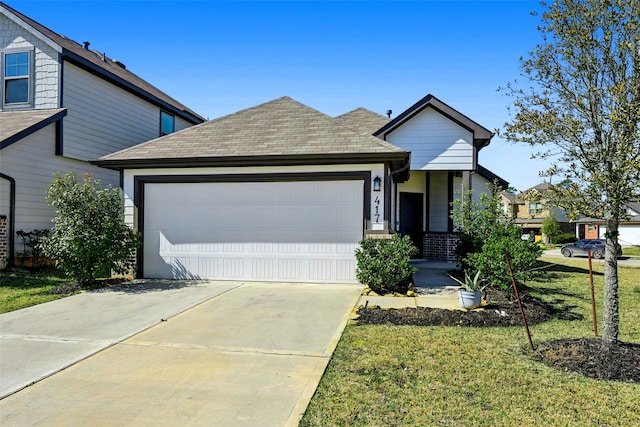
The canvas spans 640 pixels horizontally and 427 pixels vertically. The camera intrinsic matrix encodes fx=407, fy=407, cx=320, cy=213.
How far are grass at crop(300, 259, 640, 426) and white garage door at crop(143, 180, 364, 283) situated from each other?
3644 millimetres

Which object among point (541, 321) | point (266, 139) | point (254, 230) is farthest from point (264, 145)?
point (541, 321)

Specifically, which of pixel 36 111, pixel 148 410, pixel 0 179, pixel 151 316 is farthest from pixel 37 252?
pixel 148 410

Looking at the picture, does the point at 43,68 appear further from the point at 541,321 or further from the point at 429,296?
the point at 541,321

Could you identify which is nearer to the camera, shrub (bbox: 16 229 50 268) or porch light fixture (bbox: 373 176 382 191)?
porch light fixture (bbox: 373 176 382 191)

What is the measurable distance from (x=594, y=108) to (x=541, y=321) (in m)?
3.35

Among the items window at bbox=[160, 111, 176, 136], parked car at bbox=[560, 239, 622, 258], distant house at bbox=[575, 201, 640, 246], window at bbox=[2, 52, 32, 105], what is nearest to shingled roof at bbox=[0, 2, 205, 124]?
window at bbox=[160, 111, 176, 136]

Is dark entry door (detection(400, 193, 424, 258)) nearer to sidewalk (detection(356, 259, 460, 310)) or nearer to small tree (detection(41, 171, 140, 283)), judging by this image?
sidewalk (detection(356, 259, 460, 310))

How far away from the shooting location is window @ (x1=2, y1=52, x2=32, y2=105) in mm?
12531

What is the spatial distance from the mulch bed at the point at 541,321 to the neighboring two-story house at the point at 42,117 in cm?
1015

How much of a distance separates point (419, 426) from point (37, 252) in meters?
12.0

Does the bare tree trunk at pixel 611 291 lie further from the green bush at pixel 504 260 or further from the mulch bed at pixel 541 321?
the green bush at pixel 504 260

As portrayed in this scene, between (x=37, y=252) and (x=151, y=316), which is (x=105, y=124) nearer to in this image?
(x=37, y=252)

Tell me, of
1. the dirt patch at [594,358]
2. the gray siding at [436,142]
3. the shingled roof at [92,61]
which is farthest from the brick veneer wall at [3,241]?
the dirt patch at [594,358]

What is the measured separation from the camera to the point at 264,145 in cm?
970
